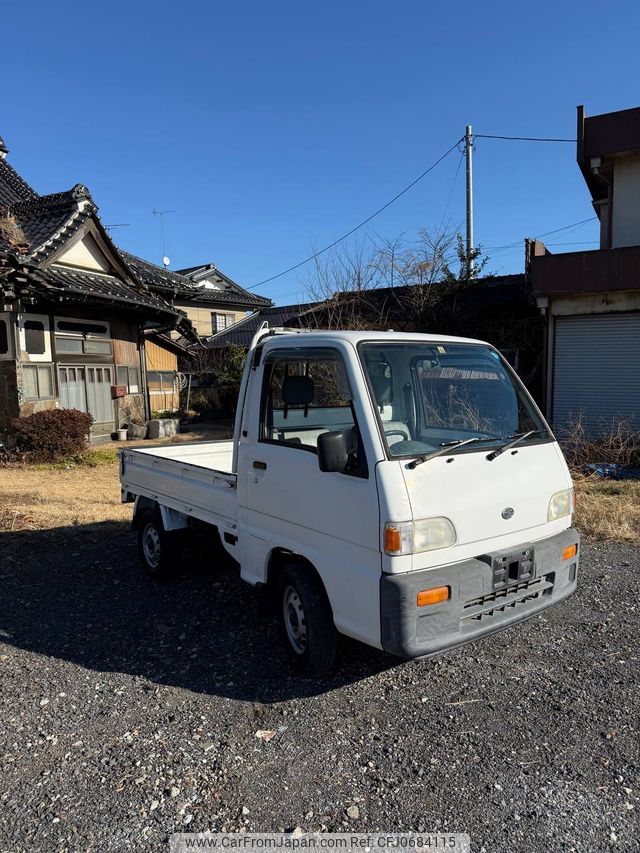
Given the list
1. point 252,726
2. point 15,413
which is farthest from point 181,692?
point 15,413

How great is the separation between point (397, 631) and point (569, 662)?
1.51 m

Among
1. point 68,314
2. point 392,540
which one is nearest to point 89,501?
point 392,540

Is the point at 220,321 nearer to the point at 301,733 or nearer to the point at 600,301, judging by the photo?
the point at 600,301

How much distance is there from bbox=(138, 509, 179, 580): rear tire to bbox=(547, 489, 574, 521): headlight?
3.03 meters

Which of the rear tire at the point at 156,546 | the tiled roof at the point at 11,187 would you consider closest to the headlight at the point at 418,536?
the rear tire at the point at 156,546

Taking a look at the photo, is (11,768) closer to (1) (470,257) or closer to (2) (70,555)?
(2) (70,555)

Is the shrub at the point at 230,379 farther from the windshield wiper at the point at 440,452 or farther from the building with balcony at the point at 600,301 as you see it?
the windshield wiper at the point at 440,452

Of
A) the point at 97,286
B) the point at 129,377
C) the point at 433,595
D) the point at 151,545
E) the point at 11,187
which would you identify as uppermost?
the point at 11,187

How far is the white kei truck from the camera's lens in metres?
2.85

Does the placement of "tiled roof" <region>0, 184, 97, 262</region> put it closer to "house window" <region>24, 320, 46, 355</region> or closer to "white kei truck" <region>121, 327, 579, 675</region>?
"house window" <region>24, 320, 46, 355</region>

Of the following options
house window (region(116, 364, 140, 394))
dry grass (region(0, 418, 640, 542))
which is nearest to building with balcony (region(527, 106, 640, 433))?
dry grass (region(0, 418, 640, 542))

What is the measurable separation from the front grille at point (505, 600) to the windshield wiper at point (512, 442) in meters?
0.69

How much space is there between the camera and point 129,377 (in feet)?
54.1

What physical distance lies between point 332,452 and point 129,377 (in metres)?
14.7
